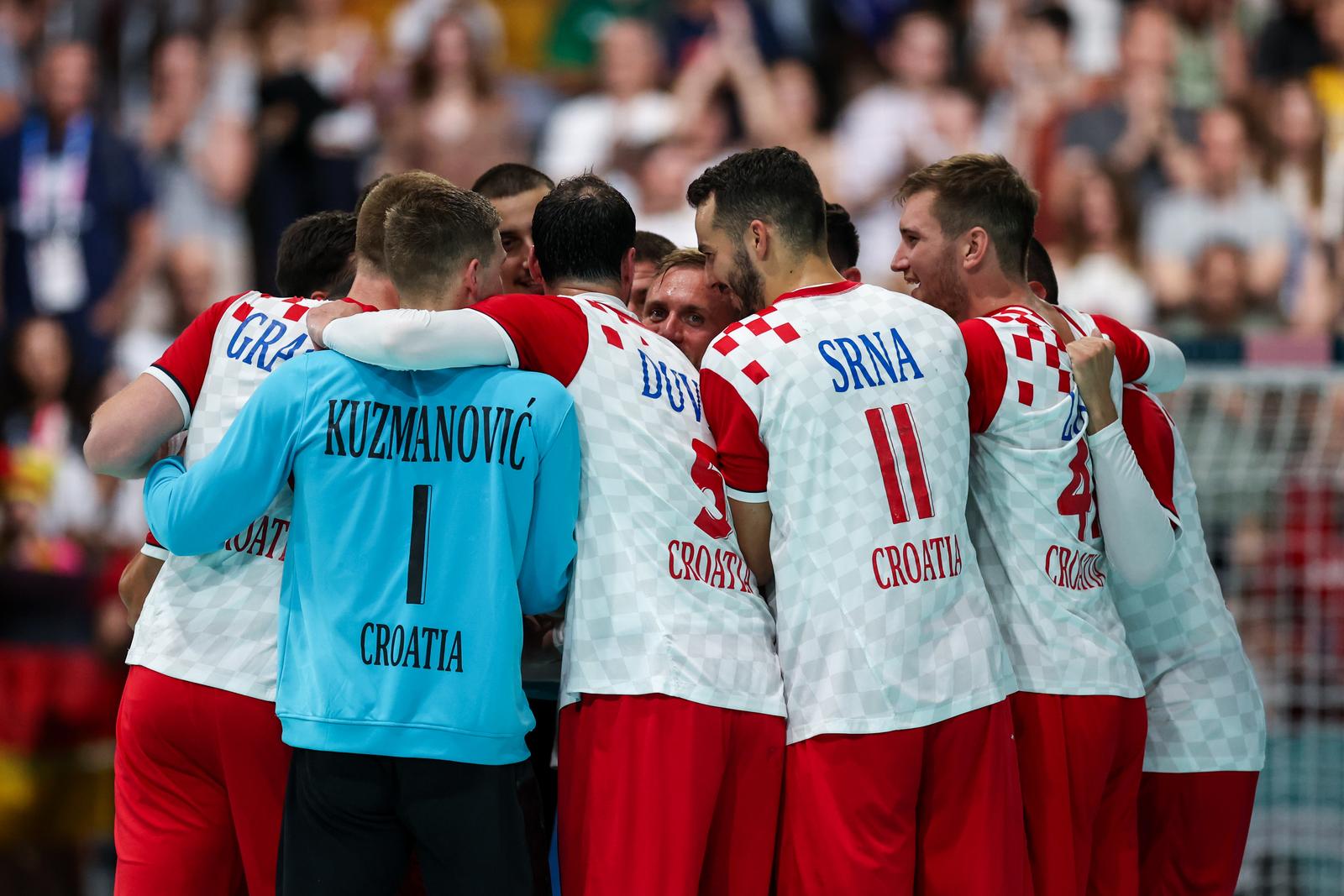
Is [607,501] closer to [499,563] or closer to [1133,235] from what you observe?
[499,563]

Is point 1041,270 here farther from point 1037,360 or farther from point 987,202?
point 1037,360

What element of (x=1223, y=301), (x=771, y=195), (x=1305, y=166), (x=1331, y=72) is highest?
(x=1331, y=72)

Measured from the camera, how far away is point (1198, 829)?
16.6 ft

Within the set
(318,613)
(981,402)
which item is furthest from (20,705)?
(981,402)

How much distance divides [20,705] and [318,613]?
22.6 ft

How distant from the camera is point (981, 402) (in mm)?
4621

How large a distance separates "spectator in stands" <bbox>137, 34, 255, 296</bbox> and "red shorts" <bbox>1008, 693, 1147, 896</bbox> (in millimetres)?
9041

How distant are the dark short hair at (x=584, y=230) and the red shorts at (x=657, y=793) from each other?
128 cm

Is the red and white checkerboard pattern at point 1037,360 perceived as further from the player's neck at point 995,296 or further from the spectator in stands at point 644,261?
the spectator in stands at point 644,261

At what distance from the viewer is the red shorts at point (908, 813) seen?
425 cm

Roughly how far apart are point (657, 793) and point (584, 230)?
1640 mm

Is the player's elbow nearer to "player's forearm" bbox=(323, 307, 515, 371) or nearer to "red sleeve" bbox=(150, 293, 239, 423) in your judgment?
"red sleeve" bbox=(150, 293, 239, 423)


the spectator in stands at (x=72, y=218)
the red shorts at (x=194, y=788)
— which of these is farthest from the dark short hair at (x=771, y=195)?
the spectator in stands at (x=72, y=218)

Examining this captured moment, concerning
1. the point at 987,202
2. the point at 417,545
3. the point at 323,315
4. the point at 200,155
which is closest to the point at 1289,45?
the point at 987,202
